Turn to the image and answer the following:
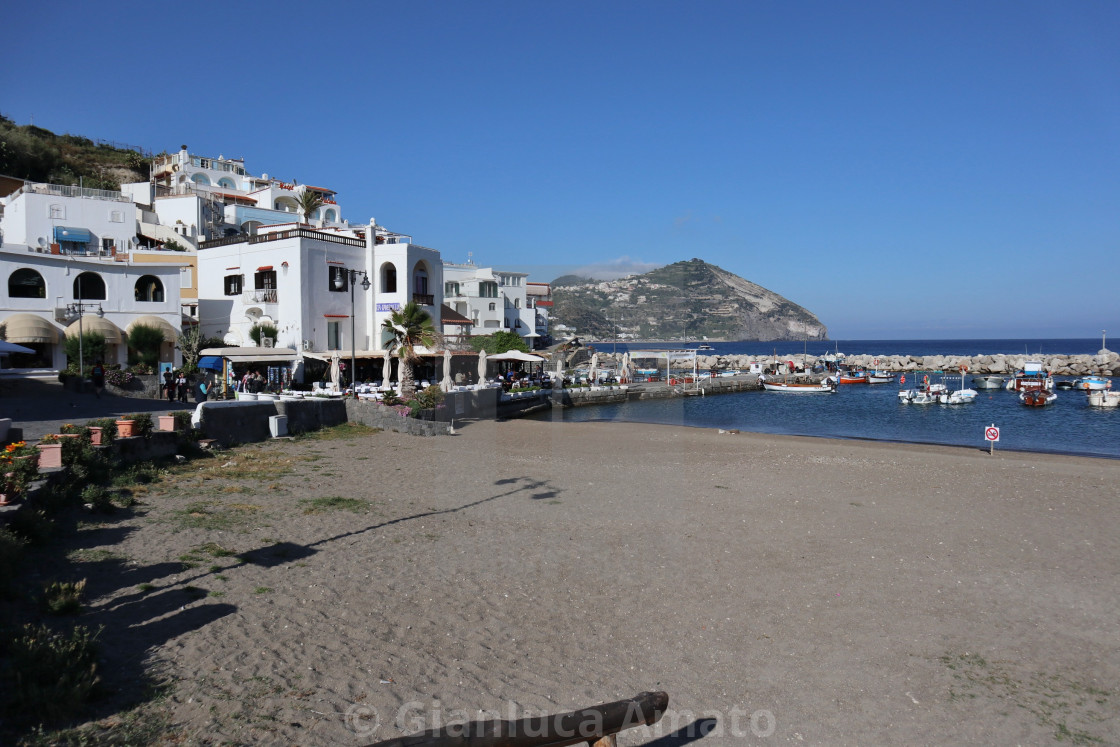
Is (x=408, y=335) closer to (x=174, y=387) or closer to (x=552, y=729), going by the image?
(x=174, y=387)

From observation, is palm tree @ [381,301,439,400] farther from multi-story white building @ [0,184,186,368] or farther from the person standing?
multi-story white building @ [0,184,186,368]

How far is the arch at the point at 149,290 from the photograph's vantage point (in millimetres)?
28939

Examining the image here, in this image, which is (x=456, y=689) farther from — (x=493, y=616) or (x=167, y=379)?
(x=167, y=379)

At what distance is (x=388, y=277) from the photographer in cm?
3694

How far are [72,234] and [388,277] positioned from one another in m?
17.0

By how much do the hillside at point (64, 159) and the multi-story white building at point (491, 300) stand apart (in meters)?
28.8

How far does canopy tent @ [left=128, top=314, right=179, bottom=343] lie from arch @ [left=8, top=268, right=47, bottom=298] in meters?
3.29

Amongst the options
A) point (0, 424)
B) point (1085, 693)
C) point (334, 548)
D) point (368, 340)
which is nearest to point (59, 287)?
point (368, 340)

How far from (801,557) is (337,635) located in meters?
6.61

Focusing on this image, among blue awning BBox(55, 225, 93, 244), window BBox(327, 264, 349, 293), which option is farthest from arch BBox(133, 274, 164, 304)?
blue awning BBox(55, 225, 93, 244)

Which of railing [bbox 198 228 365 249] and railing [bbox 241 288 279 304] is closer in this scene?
railing [bbox 198 228 365 249]

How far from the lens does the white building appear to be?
1304 inches

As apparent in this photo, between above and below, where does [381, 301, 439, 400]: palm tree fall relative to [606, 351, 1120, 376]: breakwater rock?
above

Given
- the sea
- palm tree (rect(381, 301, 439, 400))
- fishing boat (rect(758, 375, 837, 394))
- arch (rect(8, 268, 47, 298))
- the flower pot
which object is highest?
arch (rect(8, 268, 47, 298))
